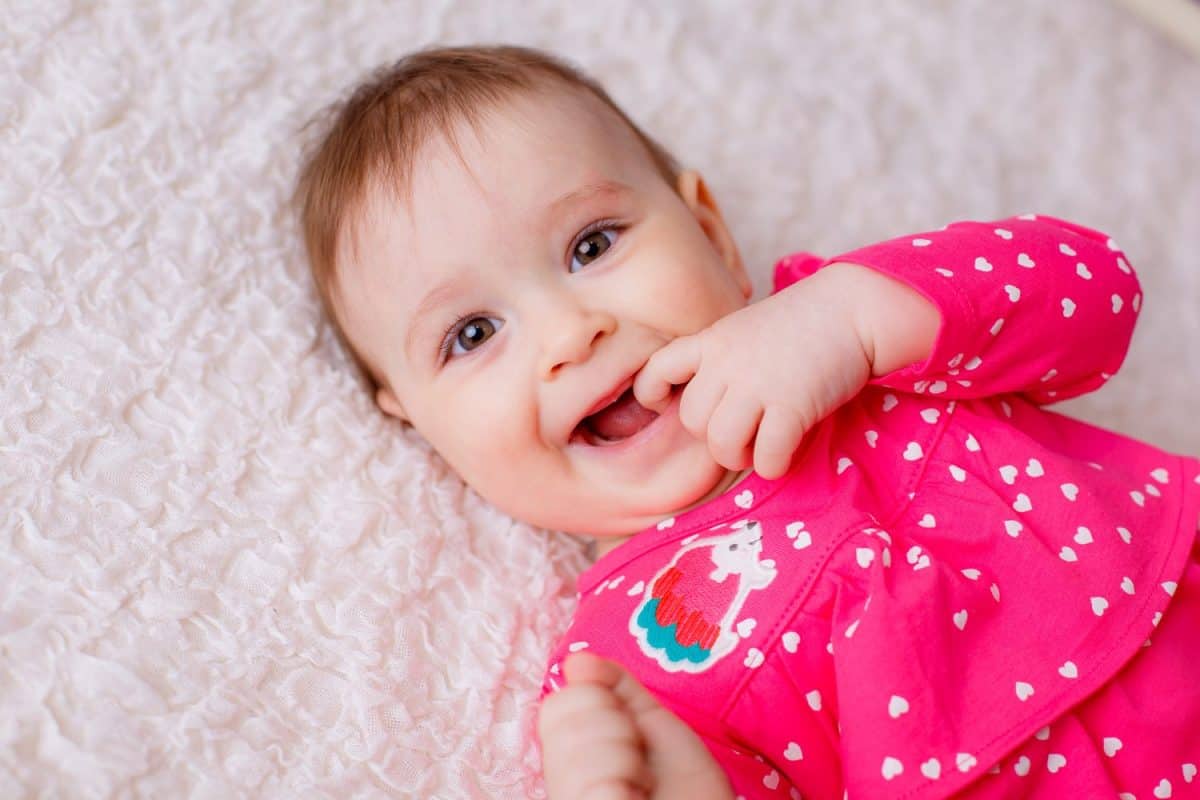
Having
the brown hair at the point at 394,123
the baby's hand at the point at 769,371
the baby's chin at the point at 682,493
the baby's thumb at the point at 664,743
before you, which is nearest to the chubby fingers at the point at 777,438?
the baby's hand at the point at 769,371

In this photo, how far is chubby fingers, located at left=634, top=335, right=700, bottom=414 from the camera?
1.02m

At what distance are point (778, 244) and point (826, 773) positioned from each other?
2.38ft

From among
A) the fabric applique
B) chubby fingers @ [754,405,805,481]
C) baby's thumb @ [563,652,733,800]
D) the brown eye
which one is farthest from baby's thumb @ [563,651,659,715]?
the brown eye

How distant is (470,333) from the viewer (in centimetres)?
110

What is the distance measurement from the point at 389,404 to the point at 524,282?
239mm

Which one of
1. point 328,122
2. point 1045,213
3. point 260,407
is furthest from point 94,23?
point 1045,213

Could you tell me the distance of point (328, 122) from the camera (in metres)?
1.32

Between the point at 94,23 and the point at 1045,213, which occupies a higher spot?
the point at 94,23

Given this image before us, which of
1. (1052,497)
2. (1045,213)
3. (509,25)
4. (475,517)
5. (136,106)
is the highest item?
(136,106)

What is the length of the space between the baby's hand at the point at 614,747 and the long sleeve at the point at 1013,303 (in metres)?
0.37

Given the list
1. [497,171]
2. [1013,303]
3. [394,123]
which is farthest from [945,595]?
[394,123]

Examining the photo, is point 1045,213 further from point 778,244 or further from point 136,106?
point 136,106

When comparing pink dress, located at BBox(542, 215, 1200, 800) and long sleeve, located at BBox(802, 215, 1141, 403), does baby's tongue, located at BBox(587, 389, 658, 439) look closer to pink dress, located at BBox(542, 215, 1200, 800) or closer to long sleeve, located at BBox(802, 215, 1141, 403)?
pink dress, located at BBox(542, 215, 1200, 800)

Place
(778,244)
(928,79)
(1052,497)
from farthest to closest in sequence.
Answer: (928,79), (778,244), (1052,497)
